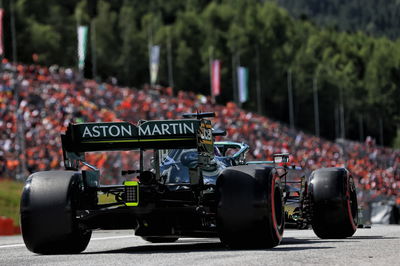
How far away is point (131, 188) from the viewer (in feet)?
31.2

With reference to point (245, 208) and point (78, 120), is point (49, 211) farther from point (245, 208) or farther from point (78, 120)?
point (78, 120)

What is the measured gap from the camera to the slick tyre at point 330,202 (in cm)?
1202

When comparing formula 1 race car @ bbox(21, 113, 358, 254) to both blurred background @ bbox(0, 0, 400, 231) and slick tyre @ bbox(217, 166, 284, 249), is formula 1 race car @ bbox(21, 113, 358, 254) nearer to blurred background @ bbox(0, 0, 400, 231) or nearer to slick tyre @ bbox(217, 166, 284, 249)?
slick tyre @ bbox(217, 166, 284, 249)

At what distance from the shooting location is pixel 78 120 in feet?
89.6

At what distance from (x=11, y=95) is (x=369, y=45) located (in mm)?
120979

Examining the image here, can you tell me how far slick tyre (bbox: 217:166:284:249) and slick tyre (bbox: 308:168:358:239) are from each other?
110 inches

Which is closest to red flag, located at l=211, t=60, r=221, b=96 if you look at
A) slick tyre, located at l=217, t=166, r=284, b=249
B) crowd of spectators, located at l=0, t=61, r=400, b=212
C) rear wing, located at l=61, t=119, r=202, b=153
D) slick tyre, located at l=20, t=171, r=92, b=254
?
crowd of spectators, located at l=0, t=61, r=400, b=212

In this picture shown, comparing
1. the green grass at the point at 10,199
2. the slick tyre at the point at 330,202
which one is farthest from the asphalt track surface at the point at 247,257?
the green grass at the point at 10,199

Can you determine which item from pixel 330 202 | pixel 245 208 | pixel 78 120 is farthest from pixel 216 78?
pixel 245 208

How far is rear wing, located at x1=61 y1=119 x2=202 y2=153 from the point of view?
30.9 ft

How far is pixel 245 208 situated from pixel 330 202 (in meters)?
3.19

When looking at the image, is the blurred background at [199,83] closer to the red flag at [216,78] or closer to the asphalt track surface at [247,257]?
the red flag at [216,78]

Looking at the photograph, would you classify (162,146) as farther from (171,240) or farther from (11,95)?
(11,95)

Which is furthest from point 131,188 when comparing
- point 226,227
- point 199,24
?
point 199,24
